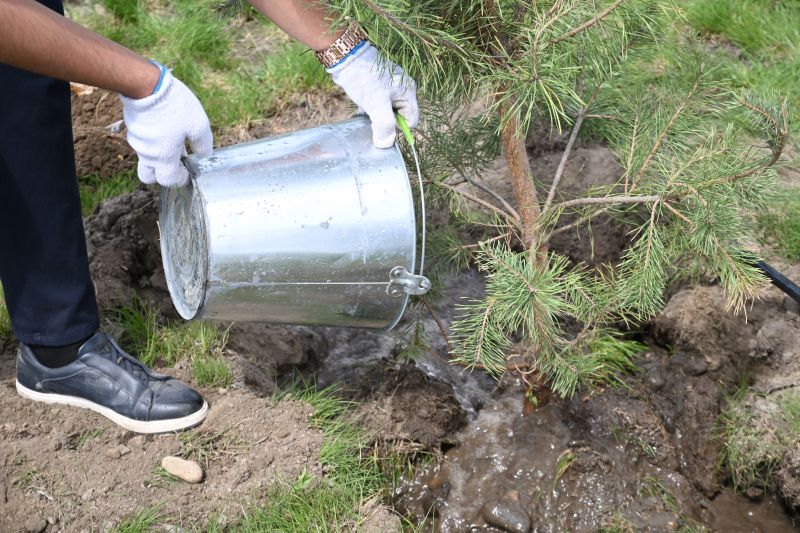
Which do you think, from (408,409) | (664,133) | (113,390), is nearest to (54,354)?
(113,390)

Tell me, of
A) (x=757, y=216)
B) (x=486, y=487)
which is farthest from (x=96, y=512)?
(x=757, y=216)

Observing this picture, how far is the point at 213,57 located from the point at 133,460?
1.71 metres

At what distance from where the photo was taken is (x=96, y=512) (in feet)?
6.31

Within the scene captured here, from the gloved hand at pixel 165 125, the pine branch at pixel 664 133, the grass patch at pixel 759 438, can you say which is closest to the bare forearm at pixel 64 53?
the gloved hand at pixel 165 125

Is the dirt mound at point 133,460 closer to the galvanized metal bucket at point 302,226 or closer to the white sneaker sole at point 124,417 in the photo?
the white sneaker sole at point 124,417

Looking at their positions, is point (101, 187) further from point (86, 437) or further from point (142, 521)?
point (142, 521)

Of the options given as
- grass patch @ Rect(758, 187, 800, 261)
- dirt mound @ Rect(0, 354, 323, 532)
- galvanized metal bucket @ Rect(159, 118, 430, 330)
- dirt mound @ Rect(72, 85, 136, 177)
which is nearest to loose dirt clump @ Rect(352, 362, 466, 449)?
dirt mound @ Rect(0, 354, 323, 532)

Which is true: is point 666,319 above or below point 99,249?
below

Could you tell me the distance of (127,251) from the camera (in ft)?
8.29

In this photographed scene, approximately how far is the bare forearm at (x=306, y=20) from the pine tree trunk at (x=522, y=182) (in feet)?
1.37

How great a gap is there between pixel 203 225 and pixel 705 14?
2364mm

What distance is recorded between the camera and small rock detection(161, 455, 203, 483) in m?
2.02

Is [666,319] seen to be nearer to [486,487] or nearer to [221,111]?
[486,487]

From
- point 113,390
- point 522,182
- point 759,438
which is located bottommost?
point 759,438
